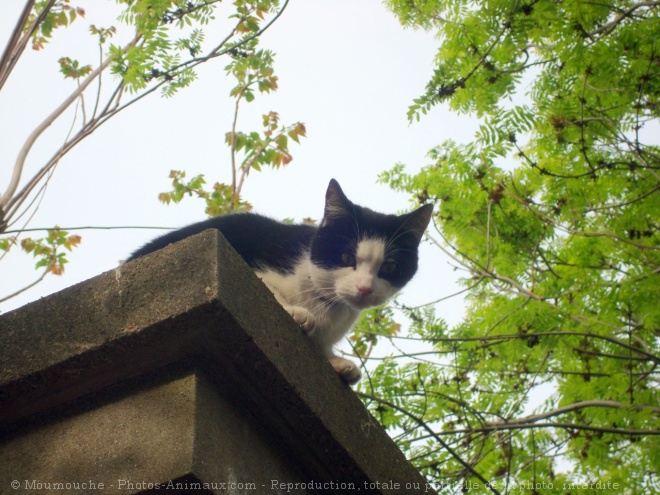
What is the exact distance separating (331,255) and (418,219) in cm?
64

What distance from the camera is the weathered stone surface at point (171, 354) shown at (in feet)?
4.58

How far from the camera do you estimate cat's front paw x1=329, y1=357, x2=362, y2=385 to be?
2.21 meters

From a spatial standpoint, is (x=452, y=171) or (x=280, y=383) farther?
(x=452, y=171)

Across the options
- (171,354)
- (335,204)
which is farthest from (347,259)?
(171,354)

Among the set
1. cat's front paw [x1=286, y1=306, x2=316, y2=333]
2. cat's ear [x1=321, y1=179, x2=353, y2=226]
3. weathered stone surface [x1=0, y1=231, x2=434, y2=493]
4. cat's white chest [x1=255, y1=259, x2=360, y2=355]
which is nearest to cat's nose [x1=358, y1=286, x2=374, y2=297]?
cat's white chest [x1=255, y1=259, x2=360, y2=355]

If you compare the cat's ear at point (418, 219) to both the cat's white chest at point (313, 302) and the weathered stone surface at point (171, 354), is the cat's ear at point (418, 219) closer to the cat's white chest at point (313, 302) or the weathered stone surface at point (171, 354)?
the cat's white chest at point (313, 302)

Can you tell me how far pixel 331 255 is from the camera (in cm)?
306

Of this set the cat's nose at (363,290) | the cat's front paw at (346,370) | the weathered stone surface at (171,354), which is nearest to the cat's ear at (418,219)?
the cat's nose at (363,290)

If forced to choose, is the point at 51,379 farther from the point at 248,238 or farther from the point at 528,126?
the point at 528,126

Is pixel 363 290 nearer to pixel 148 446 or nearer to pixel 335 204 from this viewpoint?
pixel 335 204

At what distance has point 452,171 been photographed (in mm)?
5098

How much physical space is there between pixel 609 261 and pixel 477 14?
2112 mm

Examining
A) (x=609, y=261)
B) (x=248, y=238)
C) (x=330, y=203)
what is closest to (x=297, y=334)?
(x=248, y=238)

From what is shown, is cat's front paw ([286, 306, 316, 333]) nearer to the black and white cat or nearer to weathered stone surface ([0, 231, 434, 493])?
the black and white cat
